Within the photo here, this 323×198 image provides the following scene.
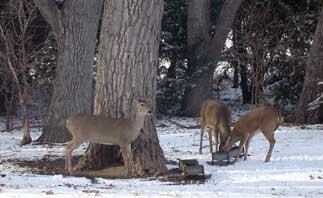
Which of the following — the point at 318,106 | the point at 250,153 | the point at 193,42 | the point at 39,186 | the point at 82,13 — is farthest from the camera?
the point at 193,42

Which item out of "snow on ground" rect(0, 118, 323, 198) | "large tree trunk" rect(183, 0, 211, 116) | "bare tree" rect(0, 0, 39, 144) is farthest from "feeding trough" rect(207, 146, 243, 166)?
"large tree trunk" rect(183, 0, 211, 116)

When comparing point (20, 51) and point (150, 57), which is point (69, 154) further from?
point (20, 51)

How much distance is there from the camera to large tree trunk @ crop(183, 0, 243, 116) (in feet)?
80.7

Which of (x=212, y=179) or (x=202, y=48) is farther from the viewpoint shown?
(x=202, y=48)

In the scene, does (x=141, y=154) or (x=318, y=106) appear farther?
(x=318, y=106)

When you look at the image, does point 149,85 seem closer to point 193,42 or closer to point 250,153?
point 250,153

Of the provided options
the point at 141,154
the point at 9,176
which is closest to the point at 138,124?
the point at 141,154

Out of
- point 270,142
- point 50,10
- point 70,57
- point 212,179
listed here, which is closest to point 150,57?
point 212,179

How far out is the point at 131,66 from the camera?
38.2 feet

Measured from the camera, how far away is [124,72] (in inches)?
460

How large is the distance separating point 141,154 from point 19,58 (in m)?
6.65

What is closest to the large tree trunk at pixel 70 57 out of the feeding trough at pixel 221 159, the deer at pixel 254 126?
the deer at pixel 254 126

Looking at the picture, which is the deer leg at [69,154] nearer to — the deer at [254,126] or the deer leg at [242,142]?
the deer at [254,126]

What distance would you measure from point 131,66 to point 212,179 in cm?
228
